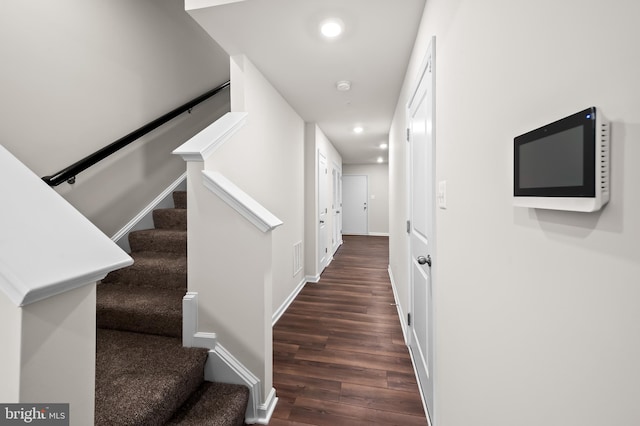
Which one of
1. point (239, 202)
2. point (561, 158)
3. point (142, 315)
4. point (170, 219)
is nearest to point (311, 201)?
point (170, 219)

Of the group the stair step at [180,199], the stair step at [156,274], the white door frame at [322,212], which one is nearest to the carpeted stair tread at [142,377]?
the stair step at [156,274]

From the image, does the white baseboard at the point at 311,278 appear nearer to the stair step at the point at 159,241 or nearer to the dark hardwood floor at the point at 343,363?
the dark hardwood floor at the point at 343,363

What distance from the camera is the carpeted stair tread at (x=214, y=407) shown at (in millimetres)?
1263

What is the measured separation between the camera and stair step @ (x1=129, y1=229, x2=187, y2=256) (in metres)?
2.14

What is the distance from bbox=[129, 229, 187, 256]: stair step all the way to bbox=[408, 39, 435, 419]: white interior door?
1.79 meters

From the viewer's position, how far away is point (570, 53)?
1.53ft

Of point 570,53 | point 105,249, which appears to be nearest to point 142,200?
point 105,249

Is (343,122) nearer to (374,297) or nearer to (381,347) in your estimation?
(374,297)

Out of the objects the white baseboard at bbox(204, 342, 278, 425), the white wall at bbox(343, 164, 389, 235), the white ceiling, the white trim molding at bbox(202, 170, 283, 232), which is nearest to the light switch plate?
the white trim molding at bbox(202, 170, 283, 232)

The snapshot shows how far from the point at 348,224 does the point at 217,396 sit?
7.40 meters

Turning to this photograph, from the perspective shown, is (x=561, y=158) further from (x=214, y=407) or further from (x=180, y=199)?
(x=180, y=199)

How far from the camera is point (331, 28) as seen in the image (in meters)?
1.78

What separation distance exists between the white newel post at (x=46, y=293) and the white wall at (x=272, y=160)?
101 centimetres

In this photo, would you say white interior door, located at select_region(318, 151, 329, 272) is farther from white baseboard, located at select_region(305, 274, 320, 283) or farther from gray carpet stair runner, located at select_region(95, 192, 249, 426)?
gray carpet stair runner, located at select_region(95, 192, 249, 426)
